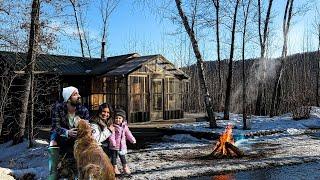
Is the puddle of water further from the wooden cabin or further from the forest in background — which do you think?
the forest in background

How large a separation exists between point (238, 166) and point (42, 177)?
15.4ft

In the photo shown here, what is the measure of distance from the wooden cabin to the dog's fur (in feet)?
57.7

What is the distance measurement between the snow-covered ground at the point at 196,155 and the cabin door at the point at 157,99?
5192mm

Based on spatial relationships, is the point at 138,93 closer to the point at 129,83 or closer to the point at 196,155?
the point at 129,83

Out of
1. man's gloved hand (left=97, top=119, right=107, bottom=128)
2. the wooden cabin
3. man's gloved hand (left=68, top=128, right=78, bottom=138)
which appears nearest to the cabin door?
the wooden cabin

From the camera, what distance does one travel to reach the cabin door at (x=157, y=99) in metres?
24.6

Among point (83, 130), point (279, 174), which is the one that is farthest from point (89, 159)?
point (279, 174)

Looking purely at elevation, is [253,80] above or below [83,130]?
above

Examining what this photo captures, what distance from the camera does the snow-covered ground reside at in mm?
10016

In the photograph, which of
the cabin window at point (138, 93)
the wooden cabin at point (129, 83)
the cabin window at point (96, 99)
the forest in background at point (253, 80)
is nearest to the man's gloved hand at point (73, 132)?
the wooden cabin at point (129, 83)

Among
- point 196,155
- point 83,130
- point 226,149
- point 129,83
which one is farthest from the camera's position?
point 129,83

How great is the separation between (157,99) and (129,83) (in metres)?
2.29

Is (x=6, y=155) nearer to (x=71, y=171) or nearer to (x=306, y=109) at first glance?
(x=71, y=171)

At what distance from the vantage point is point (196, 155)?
12617 millimetres
